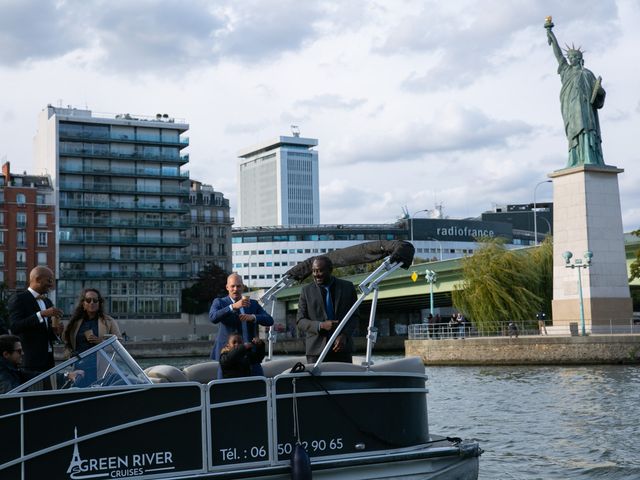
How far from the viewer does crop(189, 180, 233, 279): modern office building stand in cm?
11269

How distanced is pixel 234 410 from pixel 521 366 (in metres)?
35.2

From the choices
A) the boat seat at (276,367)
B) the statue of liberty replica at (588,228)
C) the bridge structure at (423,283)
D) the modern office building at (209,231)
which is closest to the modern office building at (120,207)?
the modern office building at (209,231)

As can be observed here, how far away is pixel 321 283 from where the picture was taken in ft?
33.3

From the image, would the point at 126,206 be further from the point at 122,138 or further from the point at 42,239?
the point at 42,239

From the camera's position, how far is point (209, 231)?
11419 cm

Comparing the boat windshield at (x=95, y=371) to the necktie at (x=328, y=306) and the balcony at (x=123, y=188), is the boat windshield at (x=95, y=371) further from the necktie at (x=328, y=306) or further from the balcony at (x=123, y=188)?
the balcony at (x=123, y=188)

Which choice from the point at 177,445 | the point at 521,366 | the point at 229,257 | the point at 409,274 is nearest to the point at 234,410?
the point at 177,445

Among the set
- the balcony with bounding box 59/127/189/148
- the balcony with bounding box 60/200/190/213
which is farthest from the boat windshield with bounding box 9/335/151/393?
the balcony with bounding box 59/127/189/148

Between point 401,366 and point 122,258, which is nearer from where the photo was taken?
point 401,366

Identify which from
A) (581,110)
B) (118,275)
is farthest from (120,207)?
(581,110)

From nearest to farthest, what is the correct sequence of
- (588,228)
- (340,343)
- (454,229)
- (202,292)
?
(340,343) < (588,228) < (202,292) < (454,229)

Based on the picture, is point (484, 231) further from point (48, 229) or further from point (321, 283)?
point (321, 283)

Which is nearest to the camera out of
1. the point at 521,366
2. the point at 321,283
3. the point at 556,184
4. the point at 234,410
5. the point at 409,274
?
the point at 234,410

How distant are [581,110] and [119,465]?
41.7m
